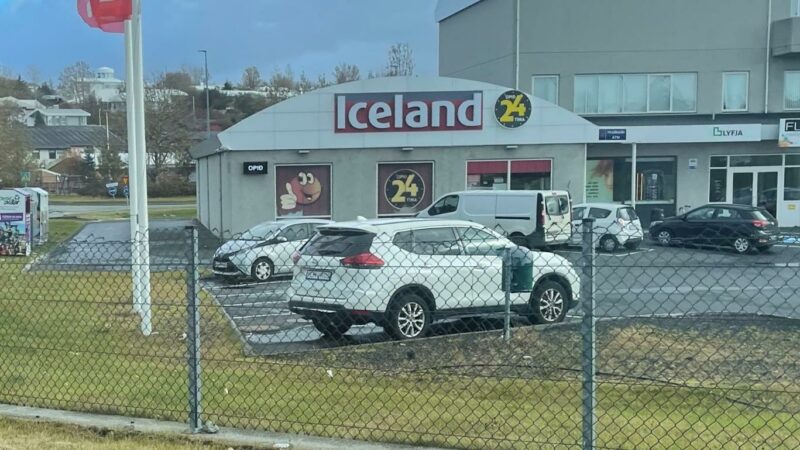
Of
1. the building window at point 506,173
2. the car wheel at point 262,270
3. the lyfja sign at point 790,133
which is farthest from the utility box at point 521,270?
the lyfja sign at point 790,133

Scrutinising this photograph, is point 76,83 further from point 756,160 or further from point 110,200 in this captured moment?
point 756,160

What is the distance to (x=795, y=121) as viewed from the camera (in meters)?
33.2

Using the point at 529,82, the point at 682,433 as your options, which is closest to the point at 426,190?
the point at 529,82

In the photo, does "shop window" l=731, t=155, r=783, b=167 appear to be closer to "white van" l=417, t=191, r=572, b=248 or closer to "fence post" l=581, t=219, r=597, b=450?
"white van" l=417, t=191, r=572, b=248

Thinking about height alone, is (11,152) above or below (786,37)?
below

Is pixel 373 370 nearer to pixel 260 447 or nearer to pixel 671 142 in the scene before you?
pixel 260 447

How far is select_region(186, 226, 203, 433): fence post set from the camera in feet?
17.8

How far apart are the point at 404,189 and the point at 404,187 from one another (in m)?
0.09

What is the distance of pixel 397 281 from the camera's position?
411 inches

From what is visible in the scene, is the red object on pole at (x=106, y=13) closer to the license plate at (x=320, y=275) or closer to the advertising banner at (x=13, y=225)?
the license plate at (x=320, y=275)

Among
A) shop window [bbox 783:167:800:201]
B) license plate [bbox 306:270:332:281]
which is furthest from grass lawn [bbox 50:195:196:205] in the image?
license plate [bbox 306:270:332:281]

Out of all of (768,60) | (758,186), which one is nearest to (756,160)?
(758,186)

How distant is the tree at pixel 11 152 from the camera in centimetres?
6134

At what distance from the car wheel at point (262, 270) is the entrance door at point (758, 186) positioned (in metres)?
23.5
